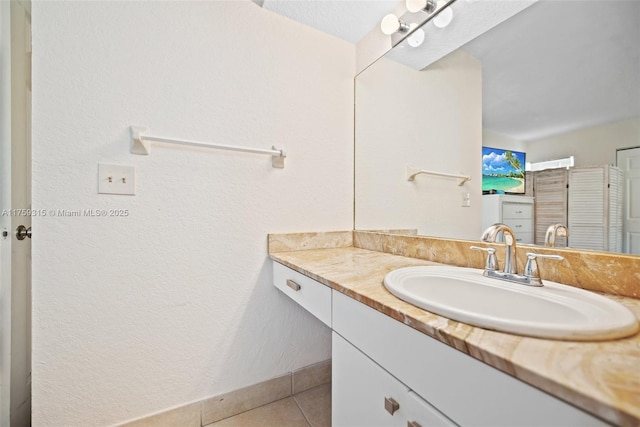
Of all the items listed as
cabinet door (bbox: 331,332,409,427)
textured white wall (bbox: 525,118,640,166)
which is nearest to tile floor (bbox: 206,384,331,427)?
cabinet door (bbox: 331,332,409,427)

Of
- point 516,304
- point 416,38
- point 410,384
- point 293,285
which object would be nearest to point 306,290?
point 293,285

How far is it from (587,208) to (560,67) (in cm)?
44

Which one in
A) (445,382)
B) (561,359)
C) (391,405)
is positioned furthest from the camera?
(391,405)

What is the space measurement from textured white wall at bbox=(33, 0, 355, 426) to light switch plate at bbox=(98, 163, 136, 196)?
25 mm

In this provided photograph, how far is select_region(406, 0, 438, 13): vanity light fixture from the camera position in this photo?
120 centimetres

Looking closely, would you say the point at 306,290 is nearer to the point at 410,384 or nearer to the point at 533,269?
the point at 410,384

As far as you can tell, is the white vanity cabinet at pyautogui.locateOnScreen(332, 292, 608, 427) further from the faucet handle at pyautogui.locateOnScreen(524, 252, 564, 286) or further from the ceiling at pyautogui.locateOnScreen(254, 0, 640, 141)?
the ceiling at pyautogui.locateOnScreen(254, 0, 640, 141)

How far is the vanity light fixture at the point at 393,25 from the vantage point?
1.32 meters

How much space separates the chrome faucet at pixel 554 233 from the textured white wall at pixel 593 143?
19cm

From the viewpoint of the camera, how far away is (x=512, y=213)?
951 millimetres

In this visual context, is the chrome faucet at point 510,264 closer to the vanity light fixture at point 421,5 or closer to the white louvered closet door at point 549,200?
the white louvered closet door at point 549,200

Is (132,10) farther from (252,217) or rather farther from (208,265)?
(208,265)

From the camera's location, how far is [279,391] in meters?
1.36

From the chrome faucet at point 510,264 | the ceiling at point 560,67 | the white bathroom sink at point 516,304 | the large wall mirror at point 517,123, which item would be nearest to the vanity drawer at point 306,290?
the white bathroom sink at point 516,304
